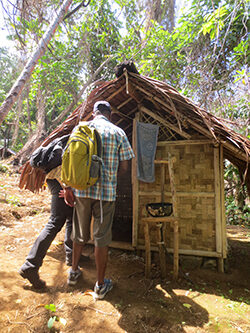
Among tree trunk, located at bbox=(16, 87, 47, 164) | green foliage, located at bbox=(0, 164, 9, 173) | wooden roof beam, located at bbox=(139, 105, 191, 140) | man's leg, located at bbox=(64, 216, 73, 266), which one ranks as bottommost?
man's leg, located at bbox=(64, 216, 73, 266)

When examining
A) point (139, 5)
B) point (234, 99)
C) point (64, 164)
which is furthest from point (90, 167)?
point (139, 5)

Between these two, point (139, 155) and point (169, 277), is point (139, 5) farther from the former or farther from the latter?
point (169, 277)

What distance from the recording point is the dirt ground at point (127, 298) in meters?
1.95

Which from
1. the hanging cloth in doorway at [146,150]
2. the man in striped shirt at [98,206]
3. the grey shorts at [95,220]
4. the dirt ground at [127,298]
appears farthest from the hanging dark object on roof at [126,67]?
the dirt ground at [127,298]

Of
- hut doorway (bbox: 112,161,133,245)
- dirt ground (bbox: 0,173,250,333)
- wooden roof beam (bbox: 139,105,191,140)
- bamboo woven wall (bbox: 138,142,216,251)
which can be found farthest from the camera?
hut doorway (bbox: 112,161,133,245)

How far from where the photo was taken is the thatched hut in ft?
10.8

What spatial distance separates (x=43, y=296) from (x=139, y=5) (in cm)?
929

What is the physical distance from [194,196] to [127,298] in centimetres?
201

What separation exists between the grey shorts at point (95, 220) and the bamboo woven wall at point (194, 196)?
1.37m

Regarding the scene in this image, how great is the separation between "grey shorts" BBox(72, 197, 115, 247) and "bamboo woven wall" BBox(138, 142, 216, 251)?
1.37 m

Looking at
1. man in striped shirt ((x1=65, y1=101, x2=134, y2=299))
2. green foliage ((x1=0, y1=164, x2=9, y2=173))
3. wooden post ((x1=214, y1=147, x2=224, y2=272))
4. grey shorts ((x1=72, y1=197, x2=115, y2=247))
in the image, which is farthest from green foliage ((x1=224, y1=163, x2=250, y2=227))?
green foliage ((x1=0, y1=164, x2=9, y2=173))

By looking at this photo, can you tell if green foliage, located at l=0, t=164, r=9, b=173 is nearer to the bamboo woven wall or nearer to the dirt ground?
the dirt ground

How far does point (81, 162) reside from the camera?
2.09 meters

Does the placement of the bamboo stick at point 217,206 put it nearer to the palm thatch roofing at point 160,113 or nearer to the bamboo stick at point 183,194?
the bamboo stick at point 183,194
